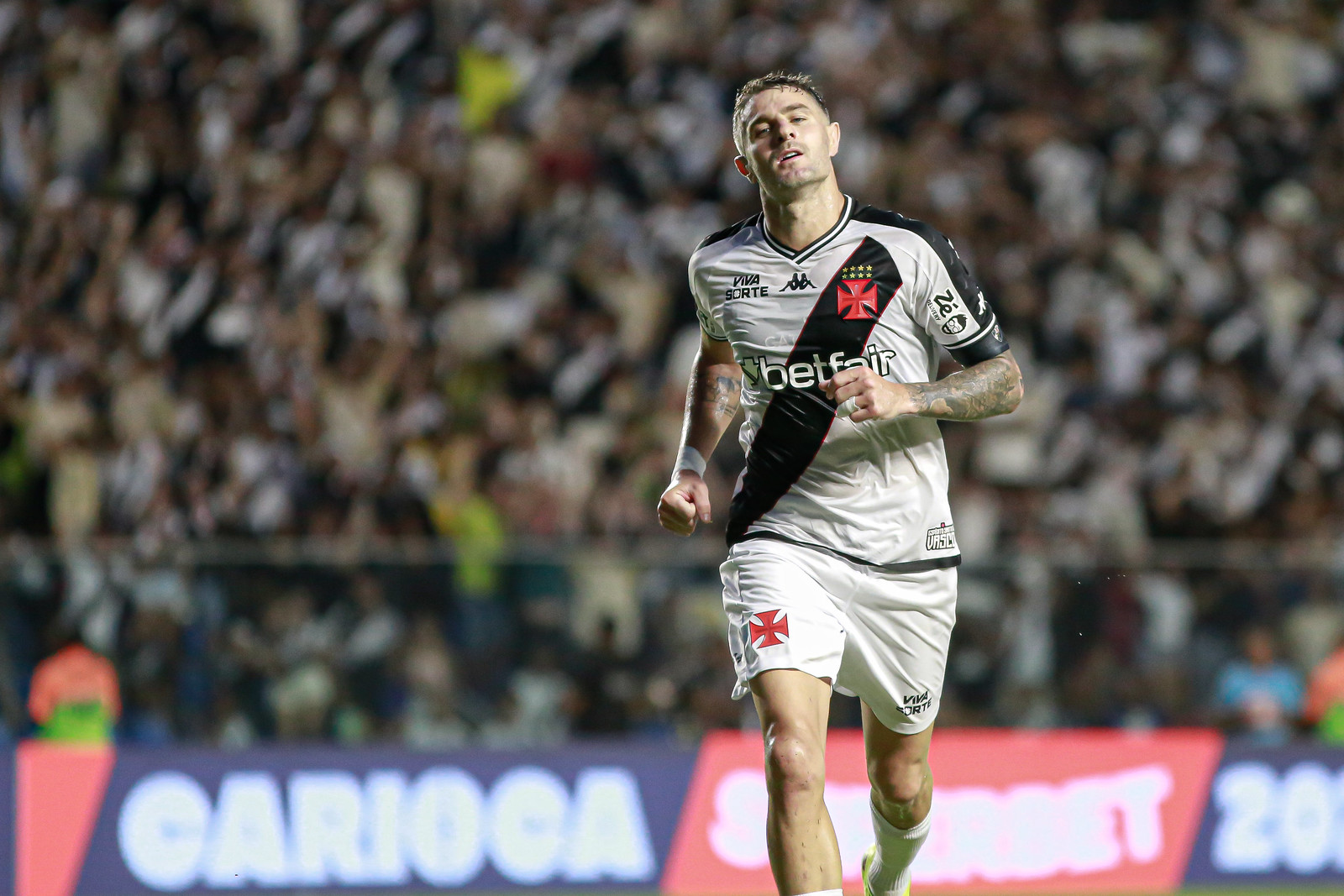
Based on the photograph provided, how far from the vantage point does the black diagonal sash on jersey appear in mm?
6066

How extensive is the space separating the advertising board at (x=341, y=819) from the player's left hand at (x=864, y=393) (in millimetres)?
5770

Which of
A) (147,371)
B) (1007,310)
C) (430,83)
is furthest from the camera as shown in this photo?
(430,83)

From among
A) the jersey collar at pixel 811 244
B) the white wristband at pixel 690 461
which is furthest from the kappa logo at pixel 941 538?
the jersey collar at pixel 811 244

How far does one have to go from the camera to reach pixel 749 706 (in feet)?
37.6

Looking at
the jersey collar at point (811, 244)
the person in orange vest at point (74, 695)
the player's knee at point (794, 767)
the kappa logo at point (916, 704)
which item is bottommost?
the person in orange vest at point (74, 695)

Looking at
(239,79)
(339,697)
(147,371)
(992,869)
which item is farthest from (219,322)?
(992,869)

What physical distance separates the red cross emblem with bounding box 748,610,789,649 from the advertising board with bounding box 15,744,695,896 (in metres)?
5.11

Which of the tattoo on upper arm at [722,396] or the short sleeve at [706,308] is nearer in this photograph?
the short sleeve at [706,308]

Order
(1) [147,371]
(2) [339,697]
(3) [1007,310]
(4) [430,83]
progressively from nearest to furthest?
(2) [339,697]
(1) [147,371]
(3) [1007,310]
(4) [430,83]

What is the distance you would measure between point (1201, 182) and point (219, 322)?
8291 mm

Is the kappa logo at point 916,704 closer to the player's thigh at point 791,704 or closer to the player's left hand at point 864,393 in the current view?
the player's thigh at point 791,704

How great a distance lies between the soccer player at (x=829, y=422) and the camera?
237 inches

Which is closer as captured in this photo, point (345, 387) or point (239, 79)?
point (345, 387)

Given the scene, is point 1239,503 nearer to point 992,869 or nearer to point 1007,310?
point 1007,310
